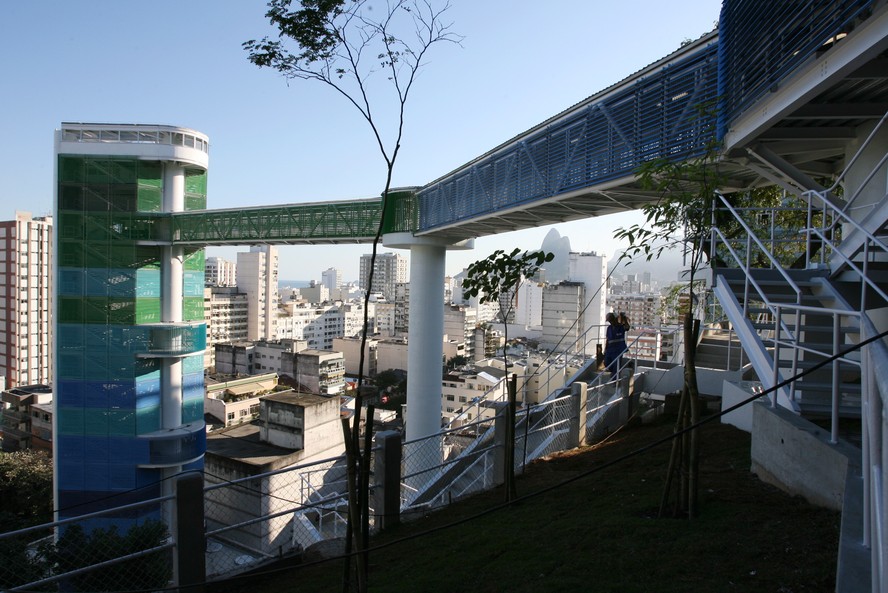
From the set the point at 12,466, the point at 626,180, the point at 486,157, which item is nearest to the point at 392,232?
the point at 486,157

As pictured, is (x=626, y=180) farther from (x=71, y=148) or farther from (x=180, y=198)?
(x=71, y=148)

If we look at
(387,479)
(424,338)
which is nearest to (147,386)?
(424,338)

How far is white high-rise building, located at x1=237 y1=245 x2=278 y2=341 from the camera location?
84.6m

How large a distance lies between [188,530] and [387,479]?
193cm

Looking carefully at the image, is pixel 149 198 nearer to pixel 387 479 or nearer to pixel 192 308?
pixel 192 308

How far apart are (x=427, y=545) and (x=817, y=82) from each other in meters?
5.02

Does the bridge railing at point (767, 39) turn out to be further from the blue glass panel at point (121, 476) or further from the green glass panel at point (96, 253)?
Result: the blue glass panel at point (121, 476)

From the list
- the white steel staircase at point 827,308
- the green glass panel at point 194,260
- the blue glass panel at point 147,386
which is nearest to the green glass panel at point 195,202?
the green glass panel at point 194,260

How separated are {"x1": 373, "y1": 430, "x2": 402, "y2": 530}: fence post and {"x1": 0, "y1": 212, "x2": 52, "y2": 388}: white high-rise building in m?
55.6

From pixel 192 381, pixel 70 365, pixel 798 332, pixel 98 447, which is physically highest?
pixel 798 332

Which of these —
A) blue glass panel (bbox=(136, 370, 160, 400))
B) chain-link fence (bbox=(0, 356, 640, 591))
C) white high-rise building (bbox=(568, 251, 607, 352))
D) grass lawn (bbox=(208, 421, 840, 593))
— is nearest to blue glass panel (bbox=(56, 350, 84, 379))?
blue glass panel (bbox=(136, 370, 160, 400))

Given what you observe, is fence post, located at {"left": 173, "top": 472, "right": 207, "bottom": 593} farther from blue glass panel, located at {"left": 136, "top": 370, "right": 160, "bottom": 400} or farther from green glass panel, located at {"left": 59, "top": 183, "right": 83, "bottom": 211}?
green glass panel, located at {"left": 59, "top": 183, "right": 83, "bottom": 211}

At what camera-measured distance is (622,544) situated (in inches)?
146

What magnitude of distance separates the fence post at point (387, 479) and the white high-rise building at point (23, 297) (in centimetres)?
5561
